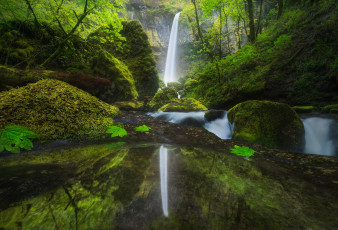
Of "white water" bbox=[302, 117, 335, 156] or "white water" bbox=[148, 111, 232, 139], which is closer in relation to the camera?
"white water" bbox=[302, 117, 335, 156]

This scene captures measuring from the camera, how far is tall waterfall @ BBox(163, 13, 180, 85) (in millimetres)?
34594

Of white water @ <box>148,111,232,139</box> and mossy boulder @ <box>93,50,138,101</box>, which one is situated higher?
mossy boulder @ <box>93,50,138,101</box>

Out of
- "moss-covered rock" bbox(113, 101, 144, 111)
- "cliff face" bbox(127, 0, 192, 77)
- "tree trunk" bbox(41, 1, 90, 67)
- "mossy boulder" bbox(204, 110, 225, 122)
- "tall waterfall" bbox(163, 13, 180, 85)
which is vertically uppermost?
"cliff face" bbox(127, 0, 192, 77)

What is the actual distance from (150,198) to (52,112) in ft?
9.20

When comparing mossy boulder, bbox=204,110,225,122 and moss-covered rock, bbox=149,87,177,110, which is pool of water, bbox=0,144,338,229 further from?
moss-covered rock, bbox=149,87,177,110

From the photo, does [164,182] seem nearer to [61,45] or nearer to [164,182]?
[164,182]

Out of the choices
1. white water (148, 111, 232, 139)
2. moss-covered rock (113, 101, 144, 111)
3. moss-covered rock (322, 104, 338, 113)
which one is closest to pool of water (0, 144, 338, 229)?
white water (148, 111, 232, 139)

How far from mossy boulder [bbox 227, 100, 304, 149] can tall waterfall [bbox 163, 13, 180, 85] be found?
1186 inches

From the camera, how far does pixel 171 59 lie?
36.7 metres

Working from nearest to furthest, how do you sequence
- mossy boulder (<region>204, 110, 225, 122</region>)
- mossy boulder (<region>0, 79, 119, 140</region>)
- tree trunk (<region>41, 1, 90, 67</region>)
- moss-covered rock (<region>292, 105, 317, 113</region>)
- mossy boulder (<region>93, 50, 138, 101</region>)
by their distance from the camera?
mossy boulder (<region>0, 79, 119, 140</region>) < moss-covered rock (<region>292, 105, 317, 113</region>) < mossy boulder (<region>204, 110, 225, 122</region>) < tree trunk (<region>41, 1, 90, 67</region>) < mossy boulder (<region>93, 50, 138, 101</region>)

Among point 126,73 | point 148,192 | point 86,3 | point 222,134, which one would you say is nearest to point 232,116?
point 222,134

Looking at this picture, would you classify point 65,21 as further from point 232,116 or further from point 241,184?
point 241,184

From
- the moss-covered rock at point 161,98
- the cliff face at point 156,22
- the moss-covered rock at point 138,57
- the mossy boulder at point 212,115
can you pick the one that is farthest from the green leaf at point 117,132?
the cliff face at point 156,22

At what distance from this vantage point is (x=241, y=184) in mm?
1186
